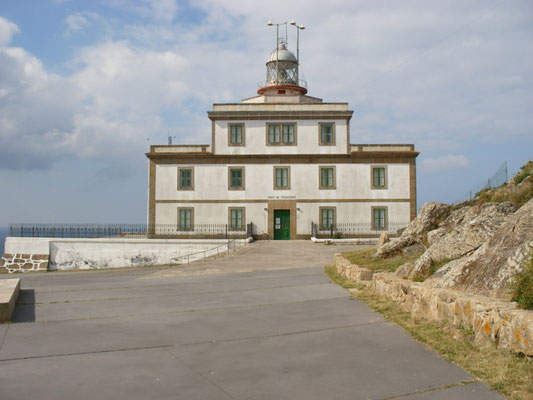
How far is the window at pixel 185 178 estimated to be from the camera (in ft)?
108

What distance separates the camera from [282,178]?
32.9 m

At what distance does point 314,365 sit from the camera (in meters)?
5.49

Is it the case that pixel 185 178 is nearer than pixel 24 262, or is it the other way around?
pixel 24 262

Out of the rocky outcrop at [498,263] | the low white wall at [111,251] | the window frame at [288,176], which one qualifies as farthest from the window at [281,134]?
the rocky outcrop at [498,263]

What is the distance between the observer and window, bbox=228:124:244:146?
1308 inches

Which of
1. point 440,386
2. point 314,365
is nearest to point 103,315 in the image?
point 314,365

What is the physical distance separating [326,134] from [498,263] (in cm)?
2668

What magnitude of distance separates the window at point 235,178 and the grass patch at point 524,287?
2693 centimetres

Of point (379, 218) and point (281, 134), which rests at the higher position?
point (281, 134)

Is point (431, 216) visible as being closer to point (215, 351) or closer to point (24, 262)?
point (215, 351)

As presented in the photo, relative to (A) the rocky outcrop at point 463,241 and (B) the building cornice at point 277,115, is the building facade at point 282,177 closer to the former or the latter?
(B) the building cornice at point 277,115

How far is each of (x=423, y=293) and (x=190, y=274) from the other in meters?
9.35

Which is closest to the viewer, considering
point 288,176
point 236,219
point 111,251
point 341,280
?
point 341,280

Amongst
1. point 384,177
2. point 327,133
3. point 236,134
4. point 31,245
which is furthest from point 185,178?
point 384,177
